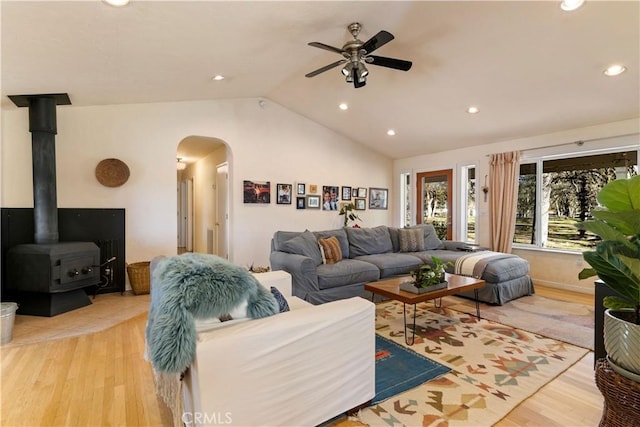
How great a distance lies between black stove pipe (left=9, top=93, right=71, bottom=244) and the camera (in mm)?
3373

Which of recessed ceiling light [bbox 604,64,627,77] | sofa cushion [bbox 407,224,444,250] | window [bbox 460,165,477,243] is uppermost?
recessed ceiling light [bbox 604,64,627,77]

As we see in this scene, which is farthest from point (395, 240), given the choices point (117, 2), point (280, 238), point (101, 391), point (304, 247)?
point (117, 2)

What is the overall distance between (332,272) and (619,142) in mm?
4096

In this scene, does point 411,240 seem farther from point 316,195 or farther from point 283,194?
point 283,194

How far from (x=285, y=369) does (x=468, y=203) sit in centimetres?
539

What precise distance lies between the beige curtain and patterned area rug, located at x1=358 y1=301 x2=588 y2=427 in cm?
236

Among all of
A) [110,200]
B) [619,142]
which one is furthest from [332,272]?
[619,142]

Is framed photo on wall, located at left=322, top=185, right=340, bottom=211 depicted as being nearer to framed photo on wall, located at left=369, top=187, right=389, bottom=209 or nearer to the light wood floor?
framed photo on wall, located at left=369, top=187, right=389, bottom=209

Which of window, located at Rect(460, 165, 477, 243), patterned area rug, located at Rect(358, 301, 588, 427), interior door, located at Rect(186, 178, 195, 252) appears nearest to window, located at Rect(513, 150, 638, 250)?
window, located at Rect(460, 165, 477, 243)

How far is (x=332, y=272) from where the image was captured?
3.62 metres

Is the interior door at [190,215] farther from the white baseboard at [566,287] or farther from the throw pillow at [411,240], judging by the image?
the white baseboard at [566,287]

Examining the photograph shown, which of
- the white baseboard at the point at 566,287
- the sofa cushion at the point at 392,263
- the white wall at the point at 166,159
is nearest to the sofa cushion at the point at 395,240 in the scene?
the sofa cushion at the point at 392,263

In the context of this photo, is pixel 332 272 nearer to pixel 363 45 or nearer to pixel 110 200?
pixel 363 45

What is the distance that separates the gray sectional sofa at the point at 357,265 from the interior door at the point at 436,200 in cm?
140
